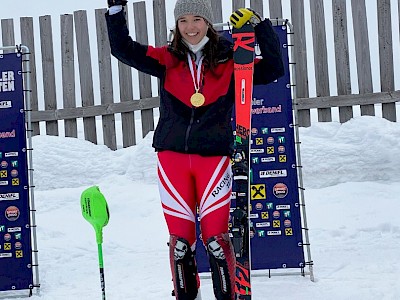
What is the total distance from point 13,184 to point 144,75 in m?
3.82

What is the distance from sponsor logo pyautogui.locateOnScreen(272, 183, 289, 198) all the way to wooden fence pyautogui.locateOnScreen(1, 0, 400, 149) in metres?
3.36

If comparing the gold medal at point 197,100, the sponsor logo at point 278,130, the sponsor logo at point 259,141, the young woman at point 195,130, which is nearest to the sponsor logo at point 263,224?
the sponsor logo at point 259,141

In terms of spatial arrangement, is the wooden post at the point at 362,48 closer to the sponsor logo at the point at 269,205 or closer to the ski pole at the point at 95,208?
the sponsor logo at the point at 269,205

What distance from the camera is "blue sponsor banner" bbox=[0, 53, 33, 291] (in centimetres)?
498

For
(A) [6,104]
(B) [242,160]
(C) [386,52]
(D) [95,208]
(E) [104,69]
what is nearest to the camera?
(D) [95,208]

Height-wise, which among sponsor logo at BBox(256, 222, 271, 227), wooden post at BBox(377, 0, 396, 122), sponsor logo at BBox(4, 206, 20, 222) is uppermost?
wooden post at BBox(377, 0, 396, 122)

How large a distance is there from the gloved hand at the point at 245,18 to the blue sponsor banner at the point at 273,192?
1.69 metres

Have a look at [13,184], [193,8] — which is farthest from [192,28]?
[13,184]

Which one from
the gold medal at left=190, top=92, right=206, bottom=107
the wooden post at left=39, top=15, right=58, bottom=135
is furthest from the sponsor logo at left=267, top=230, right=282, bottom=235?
the wooden post at left=39, top=15, right=58, bottom=135

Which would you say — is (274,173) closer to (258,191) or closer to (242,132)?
(258,191)

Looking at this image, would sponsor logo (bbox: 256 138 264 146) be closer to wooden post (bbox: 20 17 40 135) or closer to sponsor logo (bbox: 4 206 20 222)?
sponsor logo (bbox: 4 206 20 222)

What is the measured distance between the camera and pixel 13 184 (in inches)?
198

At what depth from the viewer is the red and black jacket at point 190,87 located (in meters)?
3.23

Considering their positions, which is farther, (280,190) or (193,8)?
(280,190)
